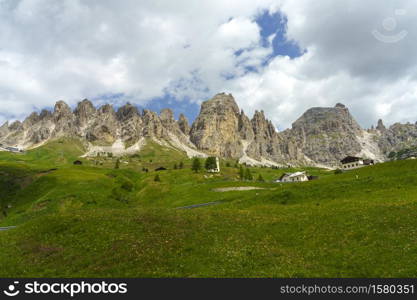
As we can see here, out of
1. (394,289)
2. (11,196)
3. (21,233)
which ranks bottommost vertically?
(394,289)

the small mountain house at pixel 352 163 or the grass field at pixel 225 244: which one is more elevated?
the small mountain house at pixel 352 163

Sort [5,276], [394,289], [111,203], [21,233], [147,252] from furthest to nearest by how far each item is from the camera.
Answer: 1. [111,203]
2. [21,233]
3. [147,252]
4. [5,276]
5. [394,289]

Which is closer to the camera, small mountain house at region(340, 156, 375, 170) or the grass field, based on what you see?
the grass field

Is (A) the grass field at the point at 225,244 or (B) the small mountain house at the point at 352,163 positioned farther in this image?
(B) the small mountain house at the point at 352,163

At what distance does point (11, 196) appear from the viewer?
101 m

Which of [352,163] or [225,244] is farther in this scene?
[352,163]

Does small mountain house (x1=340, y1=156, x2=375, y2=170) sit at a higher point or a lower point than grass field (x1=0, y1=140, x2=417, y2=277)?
higher

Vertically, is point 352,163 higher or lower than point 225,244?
higher

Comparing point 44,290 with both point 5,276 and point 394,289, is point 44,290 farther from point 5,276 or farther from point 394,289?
point 394,289

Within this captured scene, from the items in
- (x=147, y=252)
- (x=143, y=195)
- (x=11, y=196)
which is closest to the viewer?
(x=147, y=252)

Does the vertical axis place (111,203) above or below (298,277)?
above

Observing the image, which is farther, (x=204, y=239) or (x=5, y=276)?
(x=204, y=239)

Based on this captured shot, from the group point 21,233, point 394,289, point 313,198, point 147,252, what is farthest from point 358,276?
point 21,233

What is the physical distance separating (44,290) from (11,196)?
330ft
